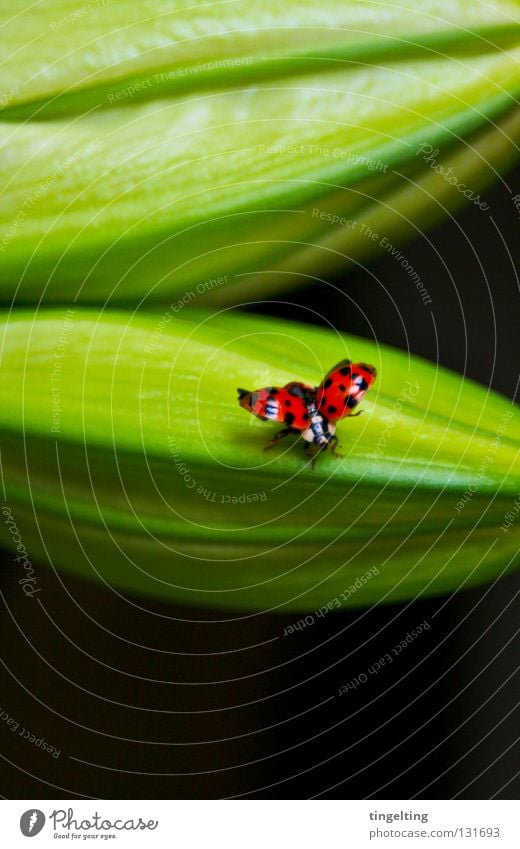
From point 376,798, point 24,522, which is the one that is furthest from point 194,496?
point 376,798

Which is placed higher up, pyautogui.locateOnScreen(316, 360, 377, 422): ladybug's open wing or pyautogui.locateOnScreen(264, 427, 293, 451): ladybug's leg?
pyautogui.locateOnScreen(316, 360, 377, 422): ladybug's open wing
